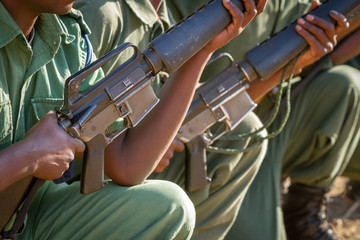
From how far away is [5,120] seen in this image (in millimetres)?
1632

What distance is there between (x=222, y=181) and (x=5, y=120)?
947 mm

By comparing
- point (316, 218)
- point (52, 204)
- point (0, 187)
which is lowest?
Answer: point (316, 218)

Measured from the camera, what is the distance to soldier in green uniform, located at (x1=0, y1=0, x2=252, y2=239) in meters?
1.60

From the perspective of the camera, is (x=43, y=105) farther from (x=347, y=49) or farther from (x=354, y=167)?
(x=354, y=167)

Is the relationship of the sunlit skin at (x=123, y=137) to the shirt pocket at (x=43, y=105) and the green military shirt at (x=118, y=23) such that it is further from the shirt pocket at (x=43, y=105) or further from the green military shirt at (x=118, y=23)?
the green military shirt at (x=118, y=23)

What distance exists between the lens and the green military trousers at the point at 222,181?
2.34 m

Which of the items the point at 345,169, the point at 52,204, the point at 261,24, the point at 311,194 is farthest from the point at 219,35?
the point at 345,169

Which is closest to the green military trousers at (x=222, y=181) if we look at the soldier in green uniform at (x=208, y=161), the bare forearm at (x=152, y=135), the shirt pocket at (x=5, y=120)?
the soldier in green uniform at (x=208, y=161)

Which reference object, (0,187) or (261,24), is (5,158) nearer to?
(0,187)

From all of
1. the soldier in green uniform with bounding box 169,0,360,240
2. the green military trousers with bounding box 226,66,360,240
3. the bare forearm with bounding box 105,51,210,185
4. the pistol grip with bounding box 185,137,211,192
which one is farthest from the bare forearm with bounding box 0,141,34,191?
the green military trousers with bounding box 226,66,360,240

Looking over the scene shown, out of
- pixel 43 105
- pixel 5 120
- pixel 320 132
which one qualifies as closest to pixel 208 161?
pixel 320 132

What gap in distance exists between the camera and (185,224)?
5.57 feet

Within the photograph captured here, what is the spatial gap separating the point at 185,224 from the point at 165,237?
2.7 inches

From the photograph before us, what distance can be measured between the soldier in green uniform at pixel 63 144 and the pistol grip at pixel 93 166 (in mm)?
27
